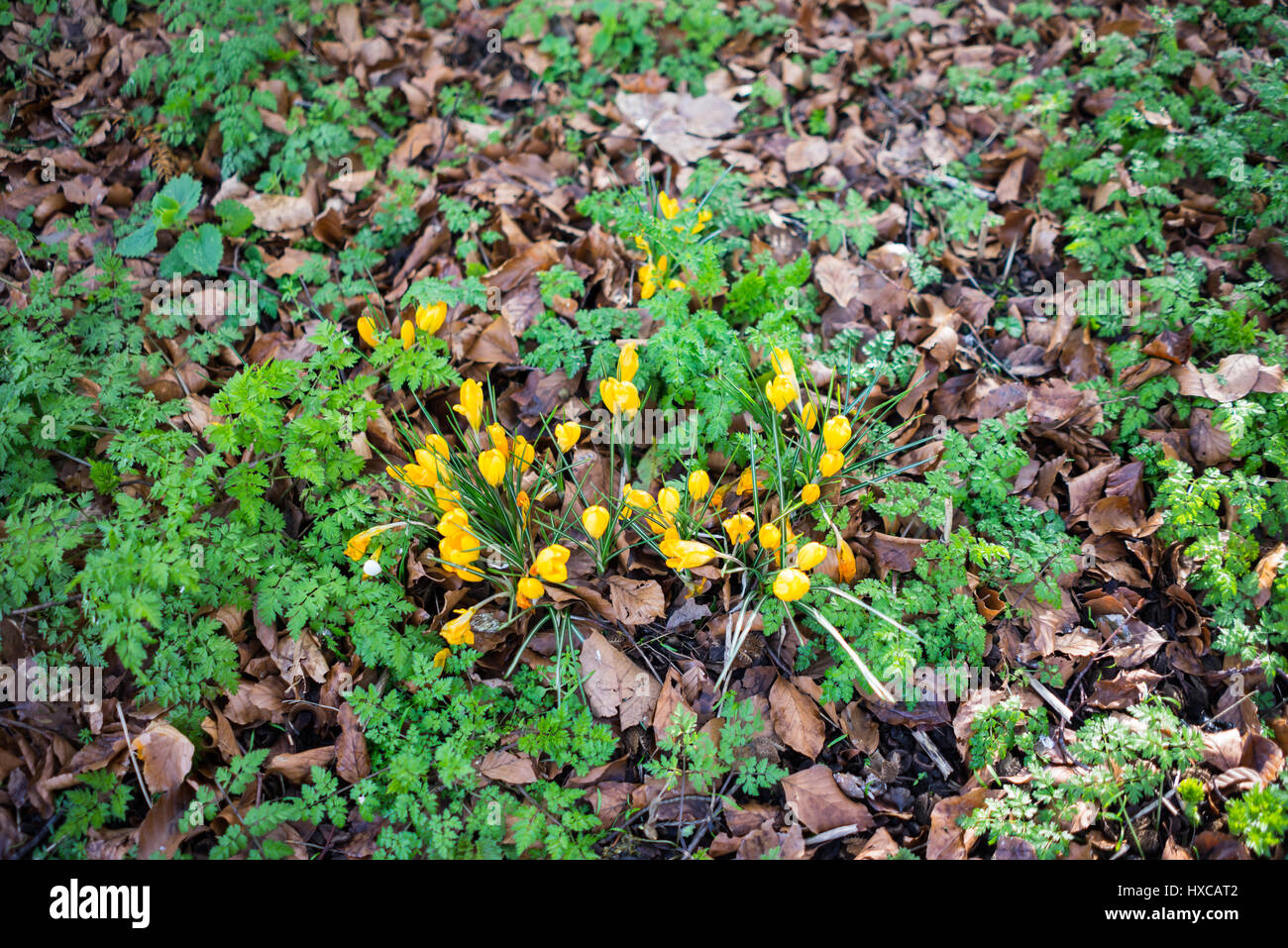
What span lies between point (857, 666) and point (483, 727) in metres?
1.06

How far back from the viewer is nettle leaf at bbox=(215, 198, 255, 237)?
9.99 feet

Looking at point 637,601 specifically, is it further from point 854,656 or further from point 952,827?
point 952,827

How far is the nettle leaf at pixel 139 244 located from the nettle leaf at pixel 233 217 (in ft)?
0.85

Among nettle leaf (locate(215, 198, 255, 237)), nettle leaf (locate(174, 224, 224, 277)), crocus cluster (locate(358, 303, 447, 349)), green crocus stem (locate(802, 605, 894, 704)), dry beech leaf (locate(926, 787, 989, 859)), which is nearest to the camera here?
green crocus stem (locate(802, 605, 894, 704))

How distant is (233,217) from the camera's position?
121 inches

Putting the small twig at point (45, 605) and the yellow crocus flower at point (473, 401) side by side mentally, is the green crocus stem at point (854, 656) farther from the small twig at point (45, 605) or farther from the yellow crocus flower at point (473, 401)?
the small twig at point (45, 605)

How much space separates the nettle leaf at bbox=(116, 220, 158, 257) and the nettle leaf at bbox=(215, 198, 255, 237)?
259 mm

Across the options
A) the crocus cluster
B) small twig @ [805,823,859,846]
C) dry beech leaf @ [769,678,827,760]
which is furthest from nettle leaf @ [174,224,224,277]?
small twig @ [805,823,859,846]

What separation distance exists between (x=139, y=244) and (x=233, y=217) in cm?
37

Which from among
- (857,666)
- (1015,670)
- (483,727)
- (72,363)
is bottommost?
(483,727)

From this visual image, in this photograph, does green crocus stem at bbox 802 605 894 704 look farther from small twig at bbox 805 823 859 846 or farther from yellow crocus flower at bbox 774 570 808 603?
small twig at bbox 805 823 859 846

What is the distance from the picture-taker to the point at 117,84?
3637 millimetres
